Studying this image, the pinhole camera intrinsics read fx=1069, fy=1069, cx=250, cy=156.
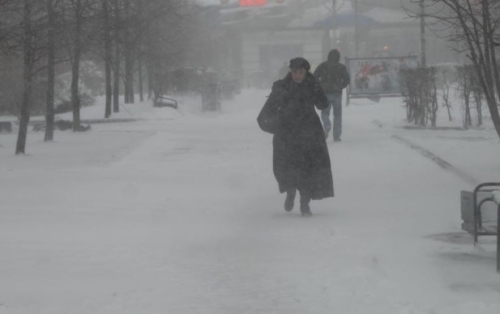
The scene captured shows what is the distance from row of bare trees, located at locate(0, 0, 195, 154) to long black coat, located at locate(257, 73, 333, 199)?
5.62 meters

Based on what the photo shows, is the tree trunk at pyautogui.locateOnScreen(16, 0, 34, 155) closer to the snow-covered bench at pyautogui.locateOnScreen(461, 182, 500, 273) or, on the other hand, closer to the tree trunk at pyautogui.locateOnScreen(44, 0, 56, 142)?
the tree trunk at pyautogui.locateOnScreen(44, 0, 56, 142)

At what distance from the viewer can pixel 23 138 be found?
19656 mm

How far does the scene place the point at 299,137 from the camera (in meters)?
11.1

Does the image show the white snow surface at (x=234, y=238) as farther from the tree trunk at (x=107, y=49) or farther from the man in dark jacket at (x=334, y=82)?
the tree trunk at (x=107, y=49)

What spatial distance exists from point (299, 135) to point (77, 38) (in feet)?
41.7

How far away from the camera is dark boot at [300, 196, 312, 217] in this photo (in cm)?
1096

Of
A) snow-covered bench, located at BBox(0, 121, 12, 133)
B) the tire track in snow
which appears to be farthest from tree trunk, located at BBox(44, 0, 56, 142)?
snow-covered bench, located at BBox(0, 121, 12, 133)

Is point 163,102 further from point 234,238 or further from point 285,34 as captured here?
point 285,34

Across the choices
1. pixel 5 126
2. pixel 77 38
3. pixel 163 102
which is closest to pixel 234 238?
pixel 77 38

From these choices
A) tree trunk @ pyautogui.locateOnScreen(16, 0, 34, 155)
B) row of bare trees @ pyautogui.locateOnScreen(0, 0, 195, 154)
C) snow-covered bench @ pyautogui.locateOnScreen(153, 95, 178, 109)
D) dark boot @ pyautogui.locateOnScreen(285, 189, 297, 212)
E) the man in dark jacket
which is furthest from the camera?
snow-covered bench @ pyautogui.locateOnScreen(153, 95, 178, 109)

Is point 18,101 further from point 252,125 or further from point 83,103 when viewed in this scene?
point 83,103

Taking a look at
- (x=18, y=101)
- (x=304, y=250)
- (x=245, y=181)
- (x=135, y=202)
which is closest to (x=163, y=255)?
(x=304, y=250)

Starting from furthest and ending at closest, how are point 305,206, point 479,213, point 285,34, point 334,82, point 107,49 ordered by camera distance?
1. point 285,34
2. point 107,49
3. point 334,82
4. point 305,206
5. point 479,213

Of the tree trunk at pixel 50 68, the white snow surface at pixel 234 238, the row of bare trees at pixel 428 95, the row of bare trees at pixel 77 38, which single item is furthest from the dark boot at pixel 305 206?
the row of bare trees at pixel 428 95
